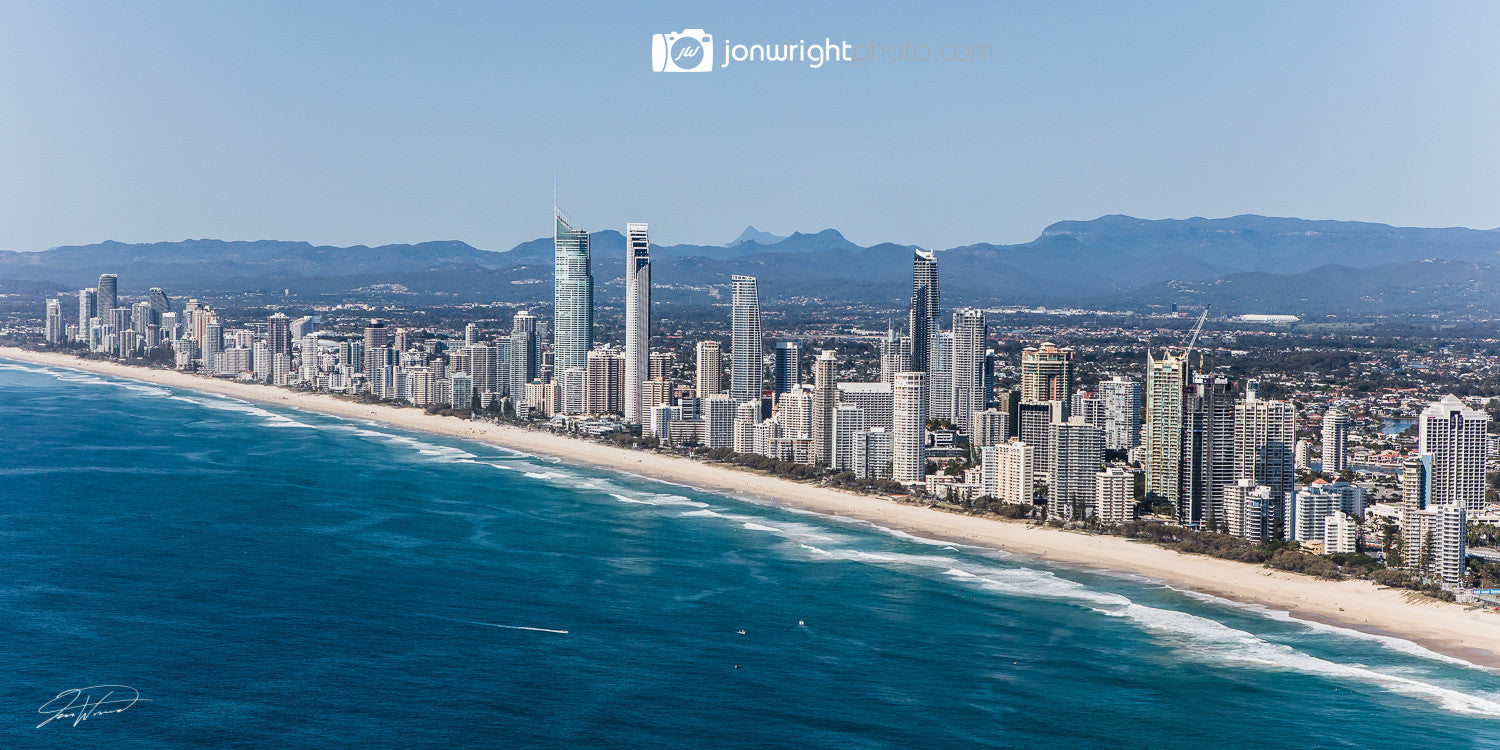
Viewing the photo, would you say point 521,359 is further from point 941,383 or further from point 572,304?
point 941,383

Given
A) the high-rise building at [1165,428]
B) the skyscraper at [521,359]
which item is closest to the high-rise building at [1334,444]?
the high-rise building at [1165,428]

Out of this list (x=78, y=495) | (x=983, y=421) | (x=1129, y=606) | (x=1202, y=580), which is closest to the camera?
(x=1129, y=606)

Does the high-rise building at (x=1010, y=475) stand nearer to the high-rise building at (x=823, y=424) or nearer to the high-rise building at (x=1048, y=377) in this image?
the high-rise building at (x=823, y=424)

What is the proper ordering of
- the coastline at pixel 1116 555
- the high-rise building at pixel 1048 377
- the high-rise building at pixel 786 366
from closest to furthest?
1. the coastline at pixel 1116 555
2. the high-rise building at pixel 1048 377
3. the high-rise building at pixel 786 366

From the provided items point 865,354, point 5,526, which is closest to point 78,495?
point 5,526

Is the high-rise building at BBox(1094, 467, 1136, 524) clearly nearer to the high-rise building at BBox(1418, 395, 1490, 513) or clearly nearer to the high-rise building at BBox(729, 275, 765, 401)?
the high-rise building at BBox(1418, 395, 1490, 513)

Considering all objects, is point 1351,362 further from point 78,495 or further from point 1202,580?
point 78,495

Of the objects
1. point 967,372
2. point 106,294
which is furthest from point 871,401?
point 106,294
